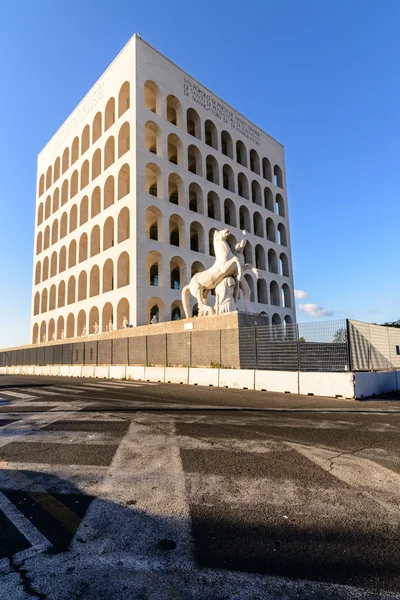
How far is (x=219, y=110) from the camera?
43312mm

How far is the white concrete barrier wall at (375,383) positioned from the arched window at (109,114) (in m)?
38.2

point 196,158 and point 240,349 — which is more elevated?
point 196,158

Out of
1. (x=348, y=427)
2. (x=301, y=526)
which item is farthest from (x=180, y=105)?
(x=301, y=526)

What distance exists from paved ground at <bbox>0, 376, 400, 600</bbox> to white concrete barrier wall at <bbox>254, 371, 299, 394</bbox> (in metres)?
5.89

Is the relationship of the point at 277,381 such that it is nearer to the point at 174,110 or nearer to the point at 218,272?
the point at 218,272

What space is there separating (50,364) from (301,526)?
3489cm

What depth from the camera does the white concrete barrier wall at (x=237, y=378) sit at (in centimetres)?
1383

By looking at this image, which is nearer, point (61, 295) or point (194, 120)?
point (194, 120)

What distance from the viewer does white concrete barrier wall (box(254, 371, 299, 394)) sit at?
12.2 meters

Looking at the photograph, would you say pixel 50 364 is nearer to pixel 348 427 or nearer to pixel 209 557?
pixel 348 427

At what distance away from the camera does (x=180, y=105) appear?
126 ft

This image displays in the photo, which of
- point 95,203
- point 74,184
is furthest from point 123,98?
point 74,184

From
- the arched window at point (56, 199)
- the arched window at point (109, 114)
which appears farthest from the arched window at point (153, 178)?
the arched window at point (56, 199)

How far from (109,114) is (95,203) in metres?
10.0
